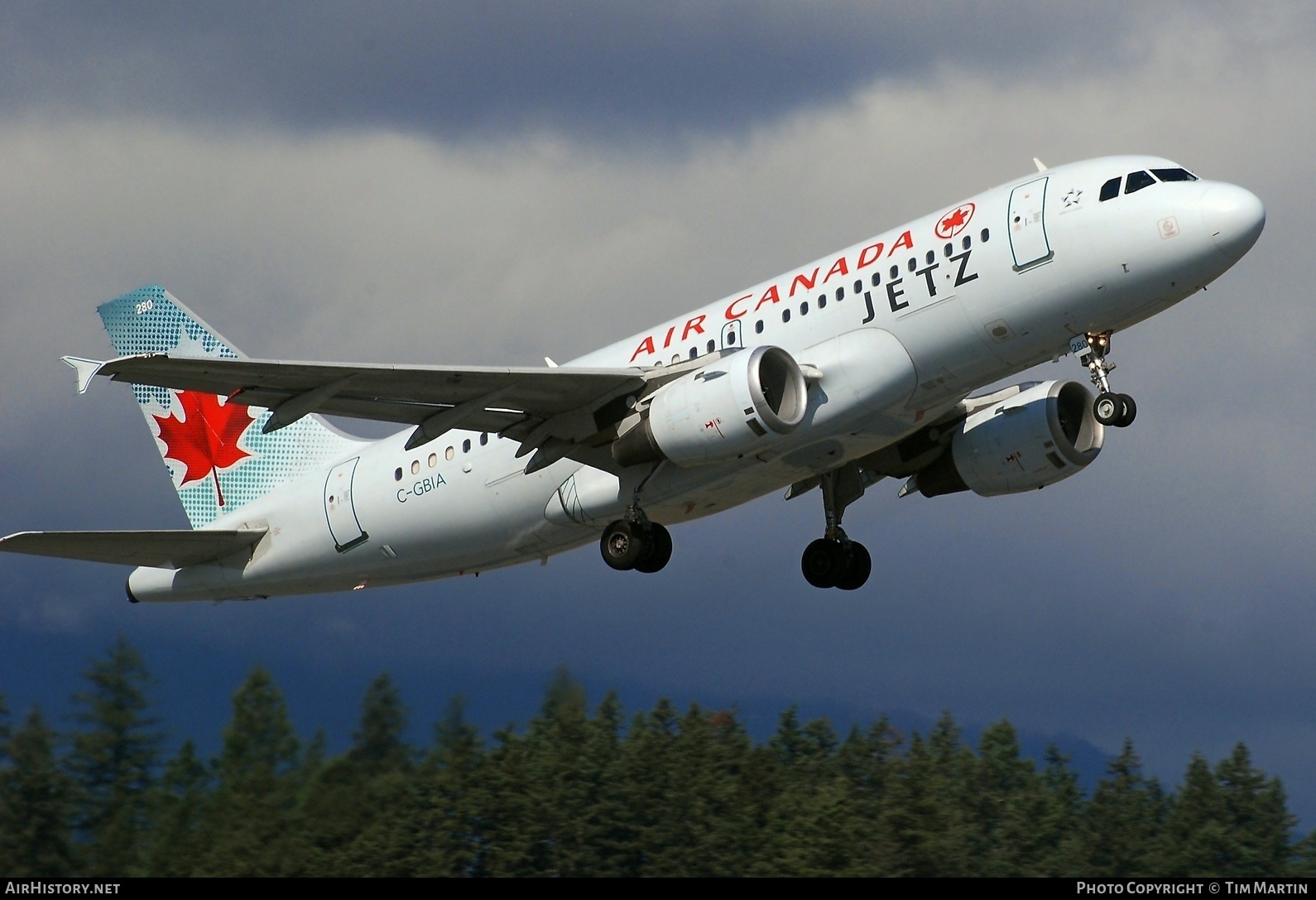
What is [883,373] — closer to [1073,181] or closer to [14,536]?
[1073,181]

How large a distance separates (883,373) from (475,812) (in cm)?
2450

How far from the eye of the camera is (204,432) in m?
38.8

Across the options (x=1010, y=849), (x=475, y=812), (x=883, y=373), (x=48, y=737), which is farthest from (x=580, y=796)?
(x=883, y=373)

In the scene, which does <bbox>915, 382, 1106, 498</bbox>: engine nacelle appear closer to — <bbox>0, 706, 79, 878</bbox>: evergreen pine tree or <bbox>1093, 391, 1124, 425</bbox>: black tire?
<bbox>1093, 391, 1124, 425</bbox>: black tire

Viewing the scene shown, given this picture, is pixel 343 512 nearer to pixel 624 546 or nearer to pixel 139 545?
pixel 139 545

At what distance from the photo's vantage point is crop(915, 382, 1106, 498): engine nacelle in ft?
110

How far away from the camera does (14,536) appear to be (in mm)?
31172

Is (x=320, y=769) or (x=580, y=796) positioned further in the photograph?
(x=580, y=796)

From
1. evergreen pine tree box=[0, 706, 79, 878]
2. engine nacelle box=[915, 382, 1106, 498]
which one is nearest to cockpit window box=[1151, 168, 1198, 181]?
engine nacelle box=[915, 382, 1106, 498]

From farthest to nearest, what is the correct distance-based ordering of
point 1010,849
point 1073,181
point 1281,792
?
point 1281,792
point 1010,849
point 1073,181

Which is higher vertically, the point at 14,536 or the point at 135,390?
the point at 135,390

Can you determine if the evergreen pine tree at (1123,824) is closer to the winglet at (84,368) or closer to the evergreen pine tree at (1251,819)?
the evergreen pine tree at (1251,819)

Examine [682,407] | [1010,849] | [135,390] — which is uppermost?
[135,390]

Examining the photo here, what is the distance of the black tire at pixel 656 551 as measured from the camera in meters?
31.8
